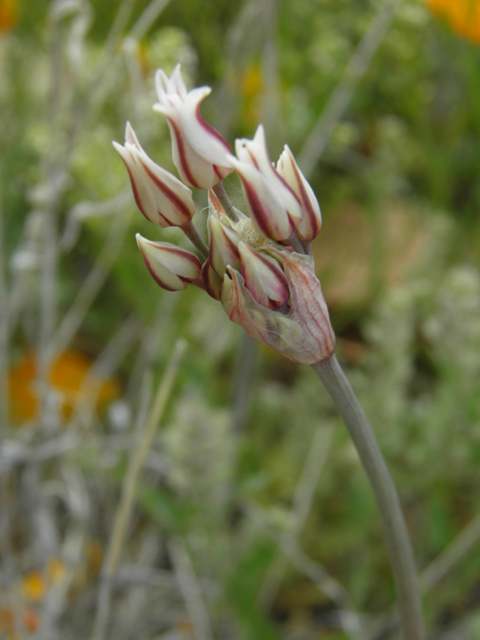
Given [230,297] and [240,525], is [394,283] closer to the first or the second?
[240,525]

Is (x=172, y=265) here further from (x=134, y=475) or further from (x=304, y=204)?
(x=134, y=475)

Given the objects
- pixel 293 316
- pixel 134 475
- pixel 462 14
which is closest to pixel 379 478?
pixel 293 316

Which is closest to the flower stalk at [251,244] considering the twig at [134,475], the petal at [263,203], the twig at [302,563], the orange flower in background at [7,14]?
the petal at [263,203]

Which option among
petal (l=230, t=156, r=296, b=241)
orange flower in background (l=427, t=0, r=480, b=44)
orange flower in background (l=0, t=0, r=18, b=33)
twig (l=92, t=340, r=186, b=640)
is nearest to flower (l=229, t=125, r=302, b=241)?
petal (l=230, t=156, r=296, b=241)

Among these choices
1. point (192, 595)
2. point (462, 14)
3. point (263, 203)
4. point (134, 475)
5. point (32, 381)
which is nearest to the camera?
point (263, 203)

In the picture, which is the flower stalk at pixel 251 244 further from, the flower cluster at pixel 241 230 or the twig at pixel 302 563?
the twig at pixel 302 563

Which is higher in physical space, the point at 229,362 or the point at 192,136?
the point at 192,136

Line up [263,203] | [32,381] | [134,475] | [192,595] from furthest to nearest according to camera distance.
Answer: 1. [32,381]
2. [192,595]
3. [134,475]
4. [263,203]
